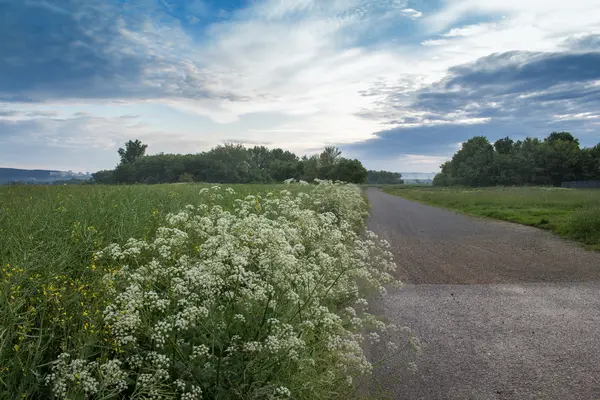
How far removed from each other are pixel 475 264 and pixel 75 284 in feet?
31.6

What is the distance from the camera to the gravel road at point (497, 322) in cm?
463

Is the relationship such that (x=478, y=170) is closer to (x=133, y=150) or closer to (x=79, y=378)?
(x=133, y=150)

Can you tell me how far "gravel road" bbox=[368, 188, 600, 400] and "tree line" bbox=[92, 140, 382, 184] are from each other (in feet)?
56.7

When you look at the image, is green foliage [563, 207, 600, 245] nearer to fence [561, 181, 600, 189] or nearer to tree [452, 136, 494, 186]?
fence [561, 181, 600, 189]

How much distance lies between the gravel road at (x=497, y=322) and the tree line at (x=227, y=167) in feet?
56.7

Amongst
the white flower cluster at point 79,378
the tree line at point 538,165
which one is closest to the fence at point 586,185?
the tree line at point 538,165

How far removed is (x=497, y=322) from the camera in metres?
6.60

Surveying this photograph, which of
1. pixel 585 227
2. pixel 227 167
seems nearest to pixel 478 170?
pixel 227 167

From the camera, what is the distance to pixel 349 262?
488cm

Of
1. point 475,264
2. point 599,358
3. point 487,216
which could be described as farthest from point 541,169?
point 599,358

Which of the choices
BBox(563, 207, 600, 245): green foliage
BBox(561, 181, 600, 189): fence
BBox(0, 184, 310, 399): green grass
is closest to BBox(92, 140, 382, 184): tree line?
BBox(0, 184, 310, 399): green grass

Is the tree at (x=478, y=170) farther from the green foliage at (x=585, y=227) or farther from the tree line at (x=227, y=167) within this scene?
the green foliage at (x=585, y=227)

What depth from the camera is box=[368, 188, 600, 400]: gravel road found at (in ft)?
15.2

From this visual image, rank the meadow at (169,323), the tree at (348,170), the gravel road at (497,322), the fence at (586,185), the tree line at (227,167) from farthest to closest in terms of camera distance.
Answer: the tree at (348,170)
the fence at (586,185)
the tree line at (227,167)
the gravel road at (497,322)
the meadow at (169,323)
